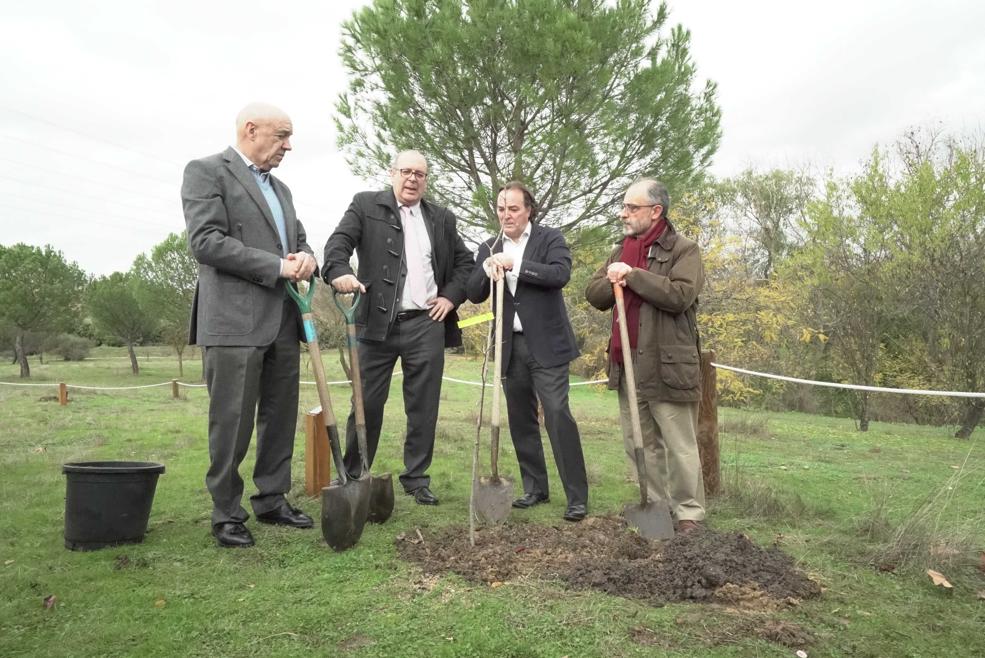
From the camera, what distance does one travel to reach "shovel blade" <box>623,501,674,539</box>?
3.60 m

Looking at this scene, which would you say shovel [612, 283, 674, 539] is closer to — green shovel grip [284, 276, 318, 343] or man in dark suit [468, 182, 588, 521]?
man in dark suit [468, 182, 588, 521]

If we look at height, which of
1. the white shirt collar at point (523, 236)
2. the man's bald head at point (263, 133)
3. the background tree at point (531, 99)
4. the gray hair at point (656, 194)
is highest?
the background tree at point (531, 99)

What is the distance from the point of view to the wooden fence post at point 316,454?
14.5 feet

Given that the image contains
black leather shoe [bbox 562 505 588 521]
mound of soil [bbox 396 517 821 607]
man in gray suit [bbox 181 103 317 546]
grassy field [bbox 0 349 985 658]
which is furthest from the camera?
black leather shoe [bbox 562 505 588 521]

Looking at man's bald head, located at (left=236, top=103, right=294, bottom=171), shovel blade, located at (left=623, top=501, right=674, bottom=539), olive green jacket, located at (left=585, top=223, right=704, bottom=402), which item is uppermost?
man's bald head, located at (left=236, top=103, right=294, bottom=171)

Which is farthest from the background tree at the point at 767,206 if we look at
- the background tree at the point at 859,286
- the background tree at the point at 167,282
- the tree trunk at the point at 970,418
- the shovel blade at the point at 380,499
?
the shovel blade at the point at 380,499

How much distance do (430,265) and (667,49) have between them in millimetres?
4833

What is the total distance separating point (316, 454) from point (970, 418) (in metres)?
10.7

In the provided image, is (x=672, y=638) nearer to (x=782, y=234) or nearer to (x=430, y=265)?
(x=430, y=265)

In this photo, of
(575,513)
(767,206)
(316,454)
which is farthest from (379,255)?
(767,206)

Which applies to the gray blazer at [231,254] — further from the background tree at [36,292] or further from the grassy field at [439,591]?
the background tree at [36,292]

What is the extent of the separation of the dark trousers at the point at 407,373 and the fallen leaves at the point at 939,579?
2.54 m

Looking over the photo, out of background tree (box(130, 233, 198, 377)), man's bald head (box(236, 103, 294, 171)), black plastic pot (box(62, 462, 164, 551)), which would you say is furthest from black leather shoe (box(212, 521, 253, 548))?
background tree (box(130, 233, 198, 377))

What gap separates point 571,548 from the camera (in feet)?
11.2
